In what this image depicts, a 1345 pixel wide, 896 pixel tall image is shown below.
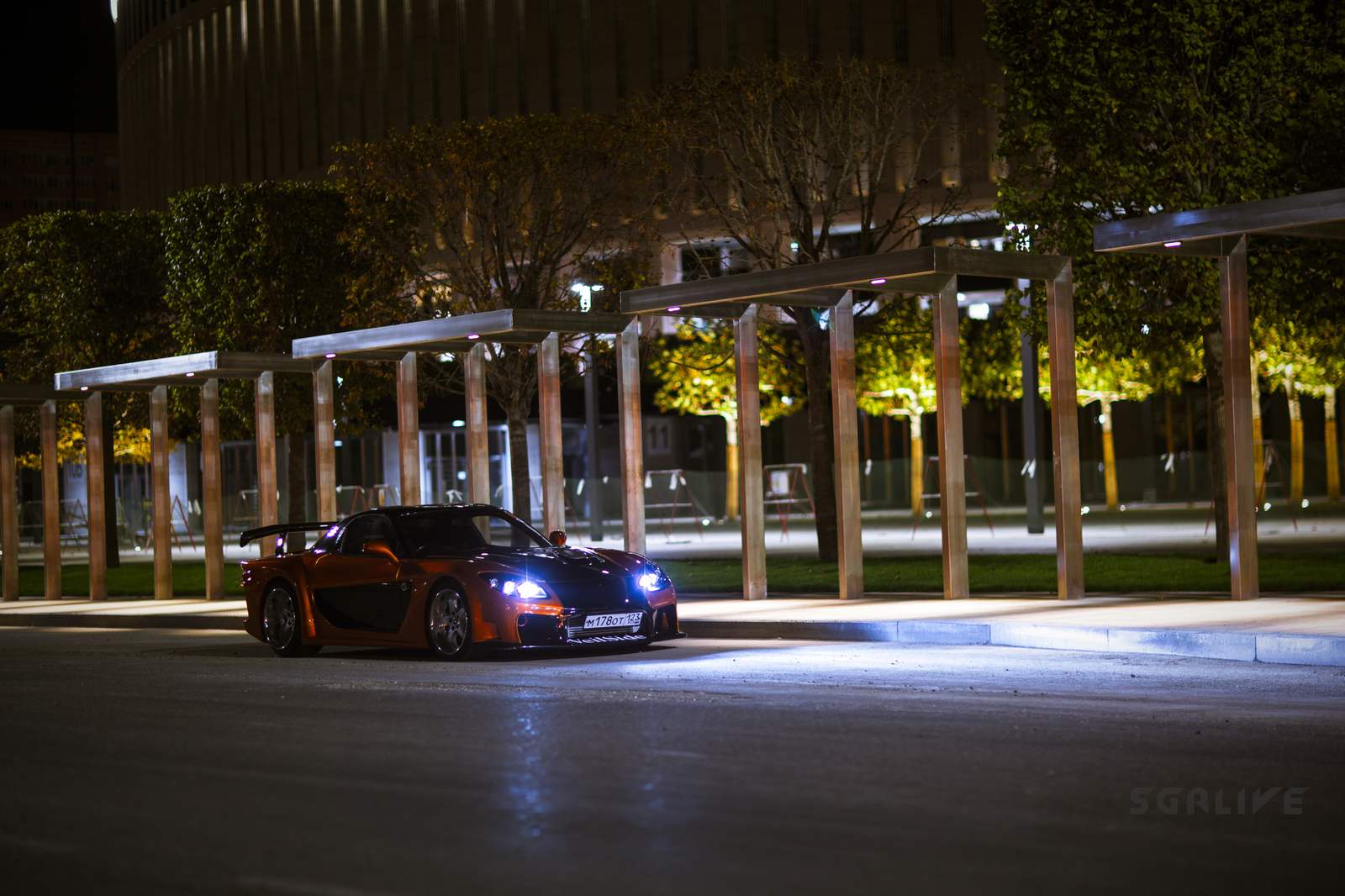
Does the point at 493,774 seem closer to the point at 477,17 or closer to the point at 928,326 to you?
the point at 928,326

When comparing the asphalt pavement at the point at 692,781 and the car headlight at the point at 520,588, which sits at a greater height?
the car headlight at the point at 520,588

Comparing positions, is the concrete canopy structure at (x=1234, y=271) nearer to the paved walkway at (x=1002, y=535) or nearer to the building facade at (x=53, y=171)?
the paved walkway at (x=1002, y=535)

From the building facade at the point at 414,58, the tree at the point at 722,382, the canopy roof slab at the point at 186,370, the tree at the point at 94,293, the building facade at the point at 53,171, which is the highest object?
the building facade at the point at 53,171

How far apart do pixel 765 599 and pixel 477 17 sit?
39287mm

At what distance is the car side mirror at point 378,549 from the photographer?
523 inches

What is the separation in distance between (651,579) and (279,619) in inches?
150

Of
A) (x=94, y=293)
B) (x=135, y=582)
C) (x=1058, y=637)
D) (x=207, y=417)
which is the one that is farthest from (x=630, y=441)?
(x=94, y=293)

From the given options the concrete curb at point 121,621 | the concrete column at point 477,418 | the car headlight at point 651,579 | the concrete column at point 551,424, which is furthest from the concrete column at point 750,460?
the concrete curb at point 121,621

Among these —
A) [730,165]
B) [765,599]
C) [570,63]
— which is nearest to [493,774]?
[765,599]

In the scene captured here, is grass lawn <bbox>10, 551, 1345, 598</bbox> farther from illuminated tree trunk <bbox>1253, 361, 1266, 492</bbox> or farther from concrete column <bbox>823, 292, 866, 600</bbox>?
illuminated tree trunk <bbox>1253, 361, 1266, 492</bbox>

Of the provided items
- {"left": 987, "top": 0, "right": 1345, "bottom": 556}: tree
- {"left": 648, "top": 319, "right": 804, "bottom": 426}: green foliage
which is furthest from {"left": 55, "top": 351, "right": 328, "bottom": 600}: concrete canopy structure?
{"left": 648, "top": 319, "right": 804, "bottom": 426}: green foliage

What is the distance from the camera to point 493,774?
7.14 meters

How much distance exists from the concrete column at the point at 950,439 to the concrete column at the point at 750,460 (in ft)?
7.69

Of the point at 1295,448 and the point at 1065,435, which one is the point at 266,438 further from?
the point at 1295,448
